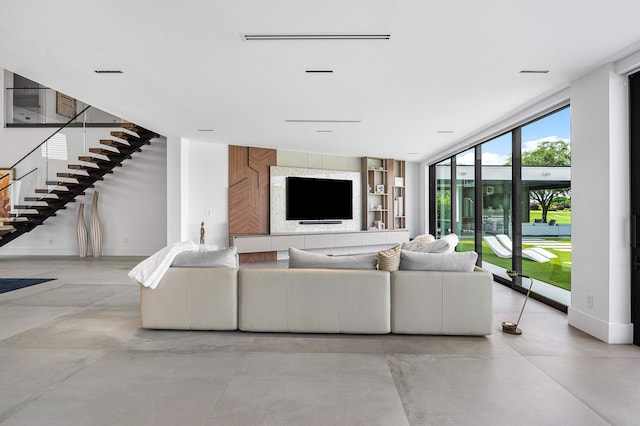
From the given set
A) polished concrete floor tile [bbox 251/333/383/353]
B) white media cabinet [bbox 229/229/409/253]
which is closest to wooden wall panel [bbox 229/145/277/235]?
white media cabinet [bbox 229/229/409/253]

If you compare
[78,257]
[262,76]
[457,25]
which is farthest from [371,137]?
[78,257]

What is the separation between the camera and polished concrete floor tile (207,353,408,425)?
6.68 ft

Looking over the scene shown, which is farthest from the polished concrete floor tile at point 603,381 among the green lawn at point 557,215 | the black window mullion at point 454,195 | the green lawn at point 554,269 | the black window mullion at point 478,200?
the black window mullion at point 454,195

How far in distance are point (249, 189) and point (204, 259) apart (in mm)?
4835

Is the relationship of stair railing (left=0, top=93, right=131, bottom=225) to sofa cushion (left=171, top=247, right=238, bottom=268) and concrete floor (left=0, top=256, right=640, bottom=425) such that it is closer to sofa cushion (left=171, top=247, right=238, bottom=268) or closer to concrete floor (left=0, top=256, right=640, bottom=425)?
concrete floor (left=0, top=256, right=640, bottom=425)

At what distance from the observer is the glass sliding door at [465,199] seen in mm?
7125

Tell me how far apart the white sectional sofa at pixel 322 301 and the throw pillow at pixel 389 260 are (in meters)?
0.08

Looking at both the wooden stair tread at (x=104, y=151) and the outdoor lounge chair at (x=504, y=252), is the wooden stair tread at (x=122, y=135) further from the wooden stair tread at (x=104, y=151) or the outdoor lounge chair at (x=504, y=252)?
the outdoor lounge chair at (x=504, y=252)

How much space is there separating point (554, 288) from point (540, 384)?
2692 mm

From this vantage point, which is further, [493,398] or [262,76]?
[262,76]

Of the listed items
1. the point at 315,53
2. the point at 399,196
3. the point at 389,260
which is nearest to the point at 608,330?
the point at 389,260

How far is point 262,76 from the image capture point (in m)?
3.93

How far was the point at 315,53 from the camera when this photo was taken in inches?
131

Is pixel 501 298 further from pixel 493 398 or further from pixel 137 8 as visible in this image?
pixel 137 8
